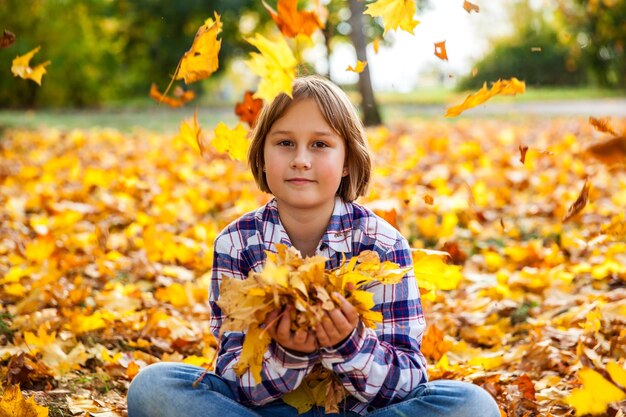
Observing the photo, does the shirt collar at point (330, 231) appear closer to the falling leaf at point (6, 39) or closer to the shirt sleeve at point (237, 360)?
the shirt sleeve at point (237, 360)

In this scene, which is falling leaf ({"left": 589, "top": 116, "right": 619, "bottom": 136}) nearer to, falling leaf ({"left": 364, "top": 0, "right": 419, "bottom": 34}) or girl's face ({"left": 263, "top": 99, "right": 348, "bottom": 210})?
falling leaf ({"left": 364, "top": 0, "right": 419, "bottom": 34})

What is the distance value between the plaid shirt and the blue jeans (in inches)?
1.4

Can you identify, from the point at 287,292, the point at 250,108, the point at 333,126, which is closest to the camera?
the point at 287,292

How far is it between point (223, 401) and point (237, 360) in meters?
0.10

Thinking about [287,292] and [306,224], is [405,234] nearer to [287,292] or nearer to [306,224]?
[306,224]

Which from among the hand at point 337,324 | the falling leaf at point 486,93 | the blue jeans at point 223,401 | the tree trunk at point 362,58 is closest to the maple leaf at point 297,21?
the falling leaf at point 486,93

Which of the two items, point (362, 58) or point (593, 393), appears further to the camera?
point (362, 58)

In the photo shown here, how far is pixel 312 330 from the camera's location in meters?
1.56

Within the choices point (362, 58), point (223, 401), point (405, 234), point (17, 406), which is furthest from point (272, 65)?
point (362, 58)

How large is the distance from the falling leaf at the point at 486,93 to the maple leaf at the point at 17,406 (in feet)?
4.12

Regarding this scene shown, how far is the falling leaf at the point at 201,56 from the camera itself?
181 cm

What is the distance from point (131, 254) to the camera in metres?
3.63

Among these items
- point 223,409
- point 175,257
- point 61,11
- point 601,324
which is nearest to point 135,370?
point 223,409

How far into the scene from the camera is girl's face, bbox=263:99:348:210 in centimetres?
185
